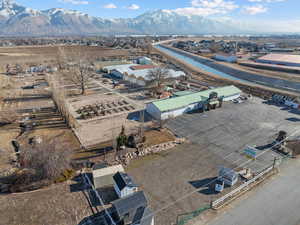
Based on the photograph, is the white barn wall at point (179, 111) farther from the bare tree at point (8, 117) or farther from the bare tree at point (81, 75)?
the bare tree at point (8, 117)

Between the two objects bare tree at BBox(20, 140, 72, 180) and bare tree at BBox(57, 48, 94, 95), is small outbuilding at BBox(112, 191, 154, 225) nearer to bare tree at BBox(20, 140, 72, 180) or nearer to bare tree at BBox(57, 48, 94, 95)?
bare tree at BBox(20, 140, 72, 180)

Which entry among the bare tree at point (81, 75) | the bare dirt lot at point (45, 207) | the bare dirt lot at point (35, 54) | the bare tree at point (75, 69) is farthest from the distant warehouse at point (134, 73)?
the bare dirt lot at point (45, 207)

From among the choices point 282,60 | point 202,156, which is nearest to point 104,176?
point 202,156

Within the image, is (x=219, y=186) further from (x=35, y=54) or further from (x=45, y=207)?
(x=35, y=54)

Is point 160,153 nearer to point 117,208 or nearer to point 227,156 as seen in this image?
point 227,156

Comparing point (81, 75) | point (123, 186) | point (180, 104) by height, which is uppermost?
point (81, 75)
